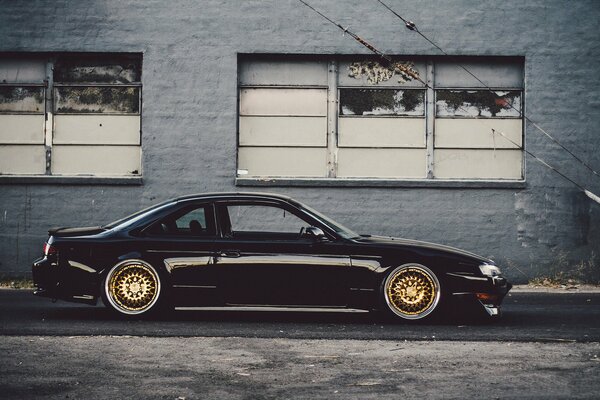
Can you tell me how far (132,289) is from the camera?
10.4 meters

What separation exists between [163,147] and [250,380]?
980 centimetres

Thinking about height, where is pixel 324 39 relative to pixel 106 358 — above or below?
above

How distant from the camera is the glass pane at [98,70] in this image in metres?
16.5

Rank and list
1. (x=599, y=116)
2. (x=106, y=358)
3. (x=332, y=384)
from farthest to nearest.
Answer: (x=599, y=116) < (x=106, y=358) < (x=332, y=384)

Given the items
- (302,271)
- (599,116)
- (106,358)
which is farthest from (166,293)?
(599,116)

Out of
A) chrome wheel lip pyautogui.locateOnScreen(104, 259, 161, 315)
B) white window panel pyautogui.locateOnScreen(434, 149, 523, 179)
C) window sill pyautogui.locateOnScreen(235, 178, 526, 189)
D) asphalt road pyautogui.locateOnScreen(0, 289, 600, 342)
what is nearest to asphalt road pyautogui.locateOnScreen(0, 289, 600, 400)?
asphalt road pyautogui.locateOnScreen(0, 289, 600, 342)

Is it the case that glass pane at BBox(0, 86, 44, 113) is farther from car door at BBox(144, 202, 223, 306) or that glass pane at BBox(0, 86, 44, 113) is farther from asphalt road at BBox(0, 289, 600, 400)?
car door at BBox(144, 202, 223, 306)

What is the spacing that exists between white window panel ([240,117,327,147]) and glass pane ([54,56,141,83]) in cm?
201

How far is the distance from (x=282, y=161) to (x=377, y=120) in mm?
1721

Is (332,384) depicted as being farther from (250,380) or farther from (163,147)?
(163,147)

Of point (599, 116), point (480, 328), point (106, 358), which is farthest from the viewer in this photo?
point (599, 116)

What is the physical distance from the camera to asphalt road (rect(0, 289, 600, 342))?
929 centimetres

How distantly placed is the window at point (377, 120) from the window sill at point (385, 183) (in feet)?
0.71

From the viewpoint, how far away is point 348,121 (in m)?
16.5
